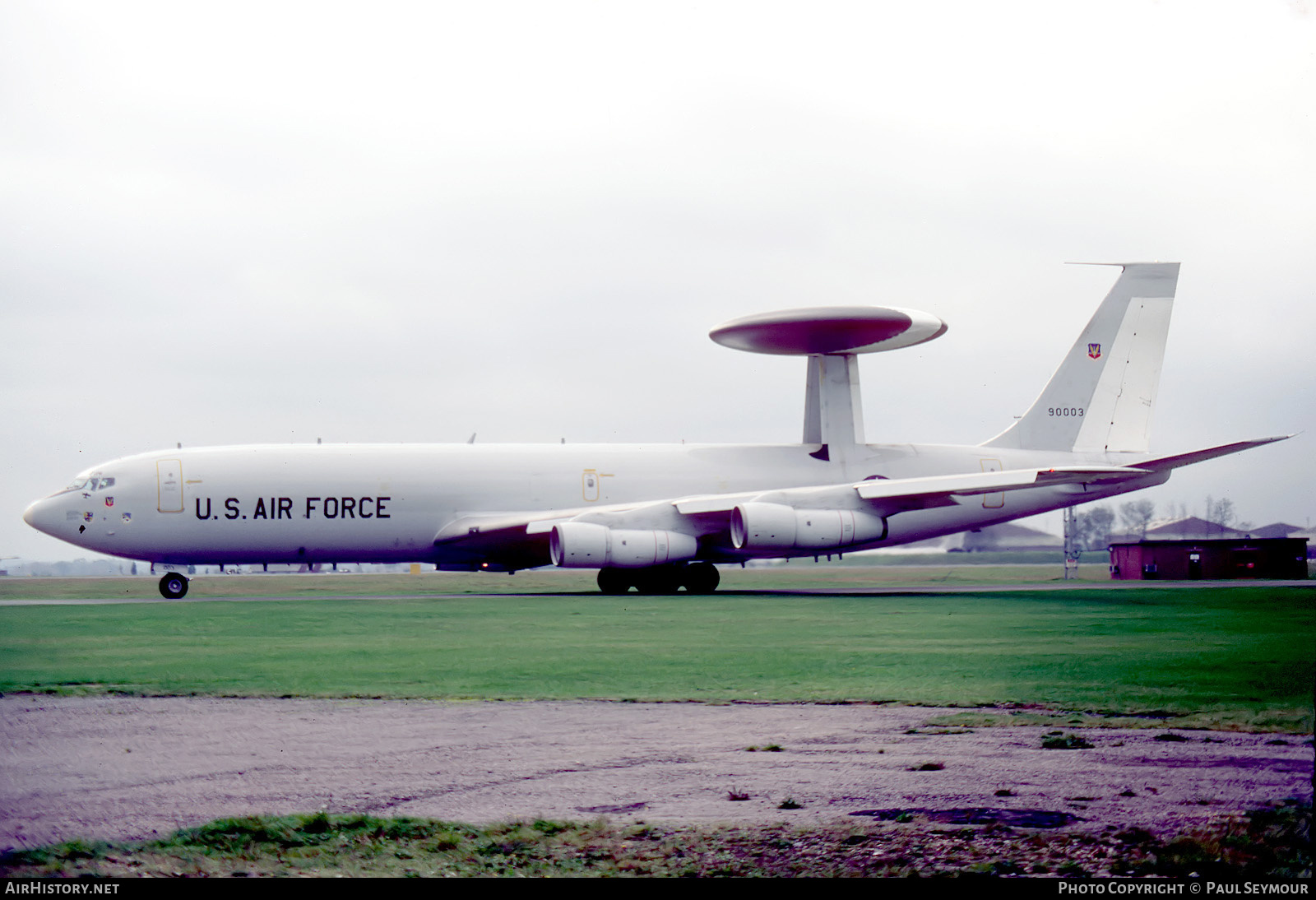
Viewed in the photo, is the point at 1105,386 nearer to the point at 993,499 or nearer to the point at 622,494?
the point at 993,499

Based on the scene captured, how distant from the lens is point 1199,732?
8.22 metres

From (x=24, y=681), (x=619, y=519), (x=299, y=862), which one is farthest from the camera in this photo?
(x=619, y=519)

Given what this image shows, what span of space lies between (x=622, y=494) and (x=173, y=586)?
12.8m

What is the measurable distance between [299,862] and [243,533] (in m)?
27.3

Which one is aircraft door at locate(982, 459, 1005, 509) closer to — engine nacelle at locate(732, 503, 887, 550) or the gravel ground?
engine nacelle at locate(732, 503, 887, 550)

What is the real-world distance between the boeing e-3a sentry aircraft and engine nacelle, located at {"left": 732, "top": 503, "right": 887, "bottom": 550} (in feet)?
0.15

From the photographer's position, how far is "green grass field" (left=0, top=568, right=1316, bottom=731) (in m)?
10.6

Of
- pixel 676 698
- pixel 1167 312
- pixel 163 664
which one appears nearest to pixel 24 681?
pixel 163 664

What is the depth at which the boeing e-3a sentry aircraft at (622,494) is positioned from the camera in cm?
2991

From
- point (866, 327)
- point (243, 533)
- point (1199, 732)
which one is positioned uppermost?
point (866, 327)

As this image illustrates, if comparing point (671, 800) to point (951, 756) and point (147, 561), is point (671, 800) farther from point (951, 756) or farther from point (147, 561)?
point (147, 561)

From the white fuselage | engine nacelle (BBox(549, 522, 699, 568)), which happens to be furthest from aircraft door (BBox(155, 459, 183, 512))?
engine nacelle (BBox(549, 522, 699, 568))

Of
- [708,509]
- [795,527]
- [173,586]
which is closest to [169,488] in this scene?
[173,586]

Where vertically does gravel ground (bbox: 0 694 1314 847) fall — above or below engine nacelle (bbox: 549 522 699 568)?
below
